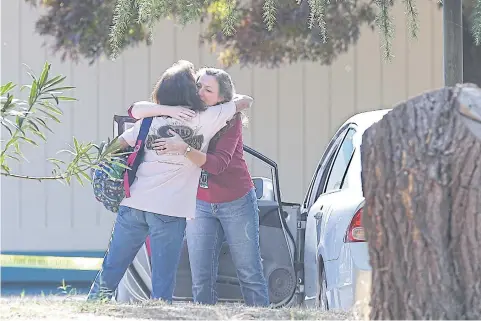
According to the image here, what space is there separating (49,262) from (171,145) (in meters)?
6.06

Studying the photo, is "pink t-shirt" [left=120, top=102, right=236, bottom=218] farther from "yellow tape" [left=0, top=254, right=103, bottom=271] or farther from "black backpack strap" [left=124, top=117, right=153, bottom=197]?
"yellow tape" [left=0, top=254, right=103, bottom=271]

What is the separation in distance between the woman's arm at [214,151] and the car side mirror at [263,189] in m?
0.69

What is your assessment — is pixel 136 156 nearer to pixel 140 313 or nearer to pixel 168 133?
pixel 168 133

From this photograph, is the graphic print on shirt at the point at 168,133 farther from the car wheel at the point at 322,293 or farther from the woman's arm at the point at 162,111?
the car wheel at the point at 322,293

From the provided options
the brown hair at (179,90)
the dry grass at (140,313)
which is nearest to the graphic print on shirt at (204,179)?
the brown hair at (179,90)

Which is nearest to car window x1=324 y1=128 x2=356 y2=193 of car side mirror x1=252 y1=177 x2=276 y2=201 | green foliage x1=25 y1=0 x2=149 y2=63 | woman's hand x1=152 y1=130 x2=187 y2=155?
car side mirror x1=252 y1=177 x2=276 y2=201

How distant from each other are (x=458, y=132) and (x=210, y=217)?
107 inches

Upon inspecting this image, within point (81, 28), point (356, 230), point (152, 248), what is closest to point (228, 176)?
point (152, 248)

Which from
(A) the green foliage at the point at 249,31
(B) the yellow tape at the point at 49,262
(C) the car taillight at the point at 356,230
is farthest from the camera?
(B) the yellow tape at the point at 49,262

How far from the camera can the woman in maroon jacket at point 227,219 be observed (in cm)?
566

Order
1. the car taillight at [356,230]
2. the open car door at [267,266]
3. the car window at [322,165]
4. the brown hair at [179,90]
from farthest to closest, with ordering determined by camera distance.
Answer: the car window at [322,165]
the open car door at [267,266]
the brown hair at [179,90]
the car taillight at [356,230]

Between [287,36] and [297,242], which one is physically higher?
[287,36]

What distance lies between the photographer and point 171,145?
17.4 feet

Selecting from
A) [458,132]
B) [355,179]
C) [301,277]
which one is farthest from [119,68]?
A: [458,132]
